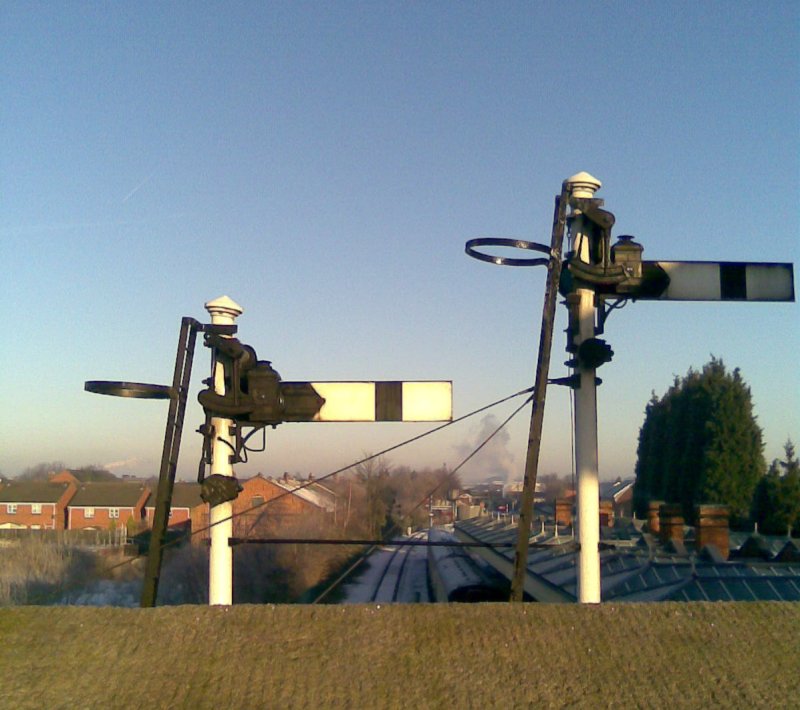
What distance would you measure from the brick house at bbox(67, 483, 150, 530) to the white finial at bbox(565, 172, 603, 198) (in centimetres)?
1761

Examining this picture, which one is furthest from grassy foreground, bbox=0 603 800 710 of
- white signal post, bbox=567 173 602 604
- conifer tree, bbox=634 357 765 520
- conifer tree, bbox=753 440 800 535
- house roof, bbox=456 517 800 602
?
conifer tree, bbox=634 357 765 520

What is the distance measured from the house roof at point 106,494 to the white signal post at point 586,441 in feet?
58.6

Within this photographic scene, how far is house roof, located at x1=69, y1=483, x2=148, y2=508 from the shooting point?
21397 mm

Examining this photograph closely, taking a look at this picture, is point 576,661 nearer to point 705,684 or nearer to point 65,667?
point 705,684

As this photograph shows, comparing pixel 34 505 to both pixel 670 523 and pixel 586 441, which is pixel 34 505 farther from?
pixel 586 441

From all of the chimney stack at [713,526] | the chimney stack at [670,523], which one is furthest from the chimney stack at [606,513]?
the chimney stack at [713,526]

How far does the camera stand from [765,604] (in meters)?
3.61

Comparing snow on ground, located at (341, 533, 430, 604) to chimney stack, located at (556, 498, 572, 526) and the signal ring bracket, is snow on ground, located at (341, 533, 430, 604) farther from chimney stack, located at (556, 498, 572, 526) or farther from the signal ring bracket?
the signal ring bracket

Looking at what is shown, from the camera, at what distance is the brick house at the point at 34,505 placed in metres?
19.6

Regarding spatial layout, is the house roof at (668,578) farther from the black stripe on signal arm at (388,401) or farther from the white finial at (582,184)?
the white finial at (582,184)

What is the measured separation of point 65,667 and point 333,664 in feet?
3.66

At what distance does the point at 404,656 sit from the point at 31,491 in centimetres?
2110

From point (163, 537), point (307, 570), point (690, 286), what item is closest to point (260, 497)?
point (307, 570)

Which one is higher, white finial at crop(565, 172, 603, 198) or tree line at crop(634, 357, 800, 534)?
white finial at crop(565, 172, 603, 198)
